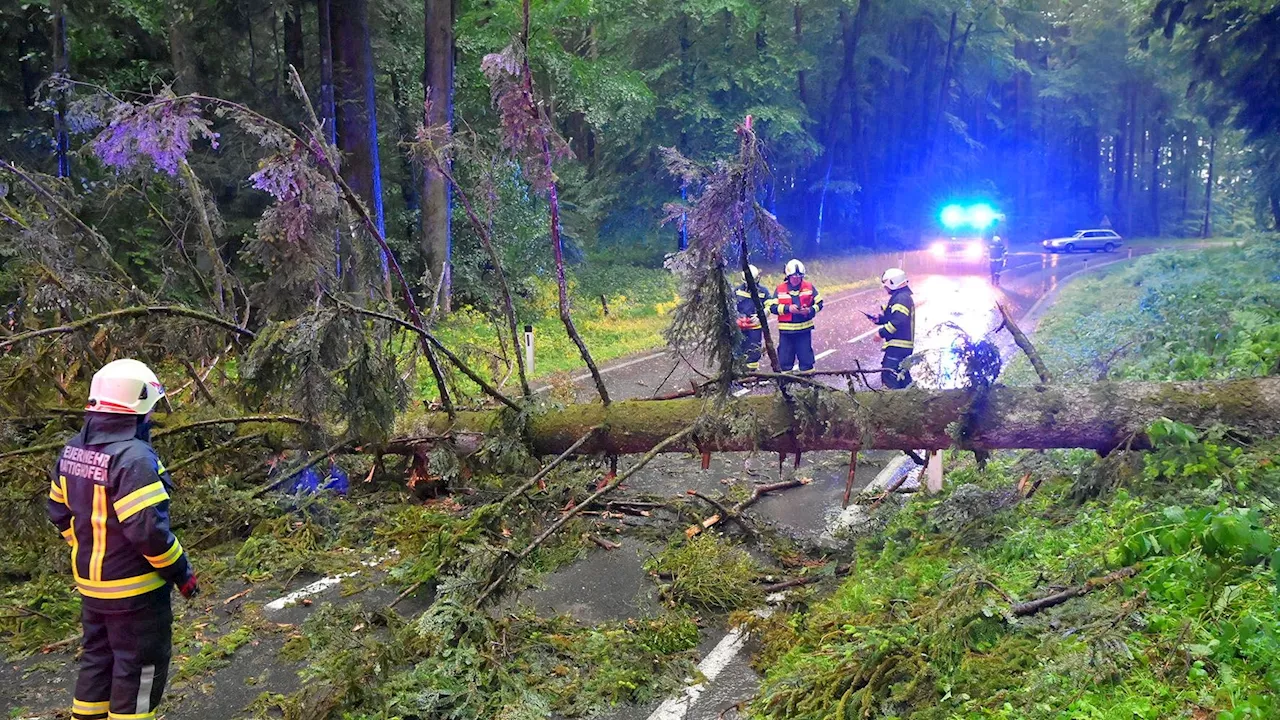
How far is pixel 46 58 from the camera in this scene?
39.8 feet

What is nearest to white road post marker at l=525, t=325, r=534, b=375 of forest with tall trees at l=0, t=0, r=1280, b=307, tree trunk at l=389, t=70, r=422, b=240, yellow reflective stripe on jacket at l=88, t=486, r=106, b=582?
forest with tall trees at l=0, t=0, r=1280, b=307

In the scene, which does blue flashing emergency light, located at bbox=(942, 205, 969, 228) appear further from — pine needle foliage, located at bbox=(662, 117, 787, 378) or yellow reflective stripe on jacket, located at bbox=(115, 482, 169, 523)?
yellow reflective stripe on jacket, located at bbox=(115, 482, 169, 523)

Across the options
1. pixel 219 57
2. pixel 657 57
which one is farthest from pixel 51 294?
pixel 657 57

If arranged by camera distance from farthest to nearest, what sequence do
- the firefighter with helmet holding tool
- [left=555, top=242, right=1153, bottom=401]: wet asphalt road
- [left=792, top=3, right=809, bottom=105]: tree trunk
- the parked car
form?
the parked car
[left=792, top=3, right=809, bottom=105]: tree trunk
[left=555, top=242, right=1153, bottom=401]: wet asphalt road
the firefighter with helmet holding tool

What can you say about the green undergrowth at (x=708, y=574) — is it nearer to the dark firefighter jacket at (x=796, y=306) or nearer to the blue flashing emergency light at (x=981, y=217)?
the dark firefighter jacket at (x=796, y=306)

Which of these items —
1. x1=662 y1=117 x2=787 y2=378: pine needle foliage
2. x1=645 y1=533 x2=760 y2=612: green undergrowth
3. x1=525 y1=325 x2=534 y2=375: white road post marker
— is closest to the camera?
x1=662 y1=117 x2=787 y2=378: pine needle foliage

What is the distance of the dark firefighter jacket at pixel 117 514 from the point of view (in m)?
3.34

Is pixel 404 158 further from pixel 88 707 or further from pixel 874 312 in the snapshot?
pixel 88 707

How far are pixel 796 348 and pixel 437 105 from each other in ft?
25.1

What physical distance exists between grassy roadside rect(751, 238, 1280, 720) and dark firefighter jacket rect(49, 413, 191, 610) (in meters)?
2.69

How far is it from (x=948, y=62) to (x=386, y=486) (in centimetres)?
3319

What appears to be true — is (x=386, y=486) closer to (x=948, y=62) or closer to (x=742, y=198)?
(x=742, y=198)

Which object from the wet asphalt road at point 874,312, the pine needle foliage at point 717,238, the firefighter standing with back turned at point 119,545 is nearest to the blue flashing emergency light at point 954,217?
the wet asphalt road at point 874,312

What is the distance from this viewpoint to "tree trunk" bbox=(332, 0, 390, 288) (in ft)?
39.2
